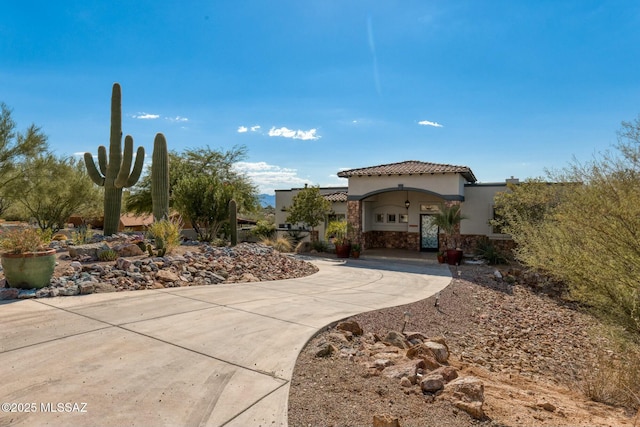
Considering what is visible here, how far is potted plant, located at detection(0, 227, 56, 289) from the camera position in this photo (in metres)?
7.18

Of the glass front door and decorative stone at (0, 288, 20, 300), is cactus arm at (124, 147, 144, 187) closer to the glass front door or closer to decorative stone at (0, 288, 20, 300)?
decorative stone at (0, 288, 20, 300)

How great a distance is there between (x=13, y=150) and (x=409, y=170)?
1889cm

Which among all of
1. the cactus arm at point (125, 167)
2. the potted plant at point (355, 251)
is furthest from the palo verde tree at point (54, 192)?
the potted plant at point (355, 251)

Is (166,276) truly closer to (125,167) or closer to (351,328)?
(351,328)

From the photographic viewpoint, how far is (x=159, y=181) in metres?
14.7

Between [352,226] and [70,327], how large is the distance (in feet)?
51.4

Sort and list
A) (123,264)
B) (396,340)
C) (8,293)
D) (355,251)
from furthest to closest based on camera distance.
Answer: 1. (355,251)
2. (123,264)
3. (8,293)
4. (396,340)

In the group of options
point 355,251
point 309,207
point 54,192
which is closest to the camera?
point 355,251

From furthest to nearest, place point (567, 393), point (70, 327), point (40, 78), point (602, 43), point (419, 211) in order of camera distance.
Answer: point (419, 211)
point (40, 78)
point (602, 43)
point (70, 327)
point (567, 393)

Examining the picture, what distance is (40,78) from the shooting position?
12.7 meters

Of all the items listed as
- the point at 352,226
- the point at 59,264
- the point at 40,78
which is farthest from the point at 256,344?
the point at 352,226

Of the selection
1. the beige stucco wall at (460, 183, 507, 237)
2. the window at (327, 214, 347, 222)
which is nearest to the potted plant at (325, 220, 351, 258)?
the window at (327, 214, 347, 222)

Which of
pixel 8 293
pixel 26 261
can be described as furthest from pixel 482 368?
pixel 26 261

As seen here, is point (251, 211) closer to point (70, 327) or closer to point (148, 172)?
point (148, 172)
